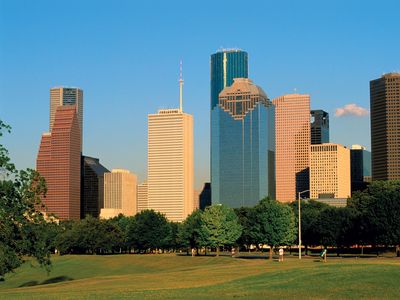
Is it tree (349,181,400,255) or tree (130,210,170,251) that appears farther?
tree (130,210,170,251)

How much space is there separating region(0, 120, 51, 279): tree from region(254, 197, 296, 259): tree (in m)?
69.6

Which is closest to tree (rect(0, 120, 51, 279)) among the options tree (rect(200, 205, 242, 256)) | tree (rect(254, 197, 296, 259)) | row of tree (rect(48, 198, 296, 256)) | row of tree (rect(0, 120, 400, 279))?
row of tree (rect(0, 120, 400, 279))

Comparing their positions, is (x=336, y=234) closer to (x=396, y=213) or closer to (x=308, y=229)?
(x=308, y=229)

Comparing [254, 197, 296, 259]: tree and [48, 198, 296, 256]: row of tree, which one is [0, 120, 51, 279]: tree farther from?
[254, 197, 296, 259]: tree

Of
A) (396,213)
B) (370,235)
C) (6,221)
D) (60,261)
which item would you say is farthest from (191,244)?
(6,221)

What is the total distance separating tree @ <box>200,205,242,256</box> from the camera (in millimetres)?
150000

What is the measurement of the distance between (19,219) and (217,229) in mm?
91863

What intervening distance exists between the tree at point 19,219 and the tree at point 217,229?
283 feet

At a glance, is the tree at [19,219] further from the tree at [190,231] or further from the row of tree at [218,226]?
the tree at [190,231]

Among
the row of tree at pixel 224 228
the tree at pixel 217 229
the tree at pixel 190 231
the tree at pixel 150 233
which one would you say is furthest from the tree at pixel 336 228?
the tree at pixel 150 233

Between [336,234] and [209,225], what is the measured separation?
86.2 ft

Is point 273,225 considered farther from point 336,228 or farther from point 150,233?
point 150,233

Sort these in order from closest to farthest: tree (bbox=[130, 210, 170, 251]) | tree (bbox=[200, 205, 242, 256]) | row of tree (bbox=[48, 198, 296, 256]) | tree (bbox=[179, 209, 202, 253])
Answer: row of tree (bbox=[48, 198, 296, 256]), tree (bbox=[200, 205, 242, 256]), tree (bbox=[179, 209, 202, 253]), tree (bbox=[130, 210, 170, 251])

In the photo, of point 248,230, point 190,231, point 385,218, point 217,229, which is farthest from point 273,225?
point 190,231
